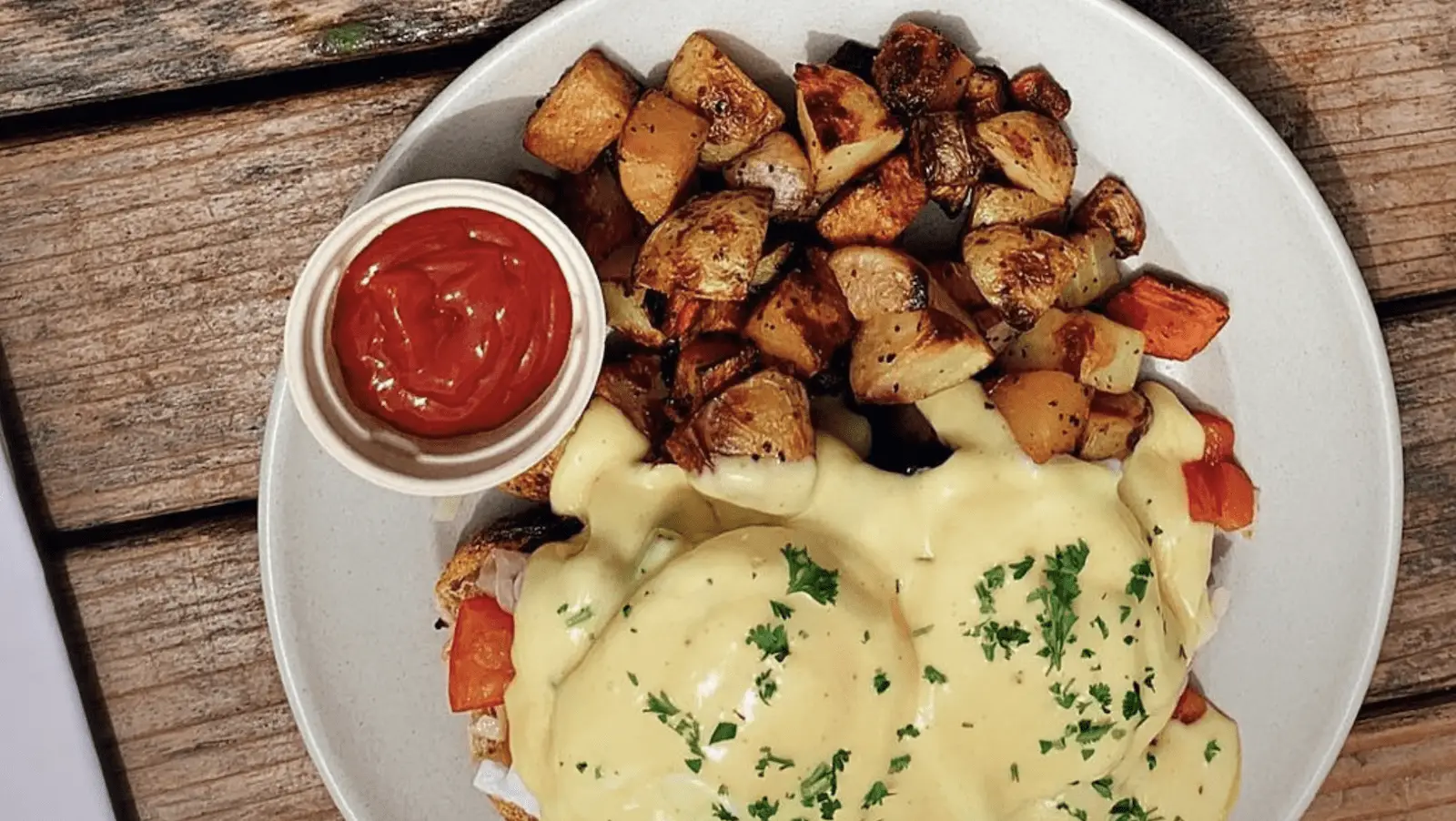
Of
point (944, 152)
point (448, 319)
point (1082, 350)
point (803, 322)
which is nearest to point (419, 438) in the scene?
point (448, 319)

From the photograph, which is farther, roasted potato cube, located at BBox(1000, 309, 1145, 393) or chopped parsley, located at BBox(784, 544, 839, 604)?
roasted potato cube, located at BBox(1000, 309, 1145, 393)

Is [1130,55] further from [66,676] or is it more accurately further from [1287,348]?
[66,676]

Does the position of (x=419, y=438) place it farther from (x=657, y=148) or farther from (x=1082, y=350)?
(x=1082, y=350)

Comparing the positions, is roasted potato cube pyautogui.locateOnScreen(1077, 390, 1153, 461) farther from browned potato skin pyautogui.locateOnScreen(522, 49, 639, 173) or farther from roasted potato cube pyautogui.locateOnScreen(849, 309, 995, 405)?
browned potato skin pyautogui.locateOnScreen(522, 49, 639, 173)

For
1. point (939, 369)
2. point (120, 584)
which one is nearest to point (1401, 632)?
point (939, 369)


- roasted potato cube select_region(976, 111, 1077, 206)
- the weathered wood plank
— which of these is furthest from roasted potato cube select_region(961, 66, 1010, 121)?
the weathered wood plank

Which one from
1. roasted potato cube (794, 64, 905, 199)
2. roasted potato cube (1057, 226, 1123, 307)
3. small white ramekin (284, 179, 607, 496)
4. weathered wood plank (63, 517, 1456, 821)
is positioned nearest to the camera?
small white ramekin (284, 179, 607, 496)
